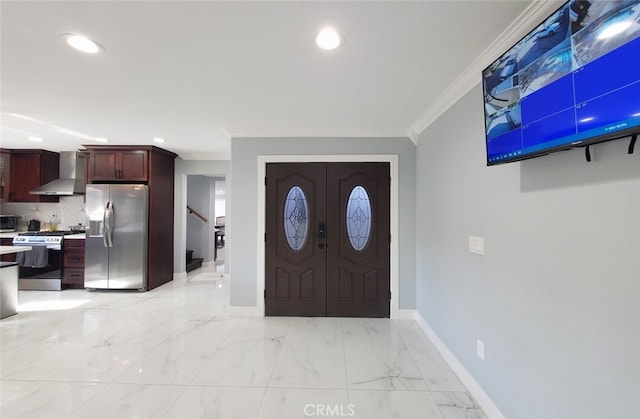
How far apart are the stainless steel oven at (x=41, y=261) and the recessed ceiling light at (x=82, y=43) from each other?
4.09m

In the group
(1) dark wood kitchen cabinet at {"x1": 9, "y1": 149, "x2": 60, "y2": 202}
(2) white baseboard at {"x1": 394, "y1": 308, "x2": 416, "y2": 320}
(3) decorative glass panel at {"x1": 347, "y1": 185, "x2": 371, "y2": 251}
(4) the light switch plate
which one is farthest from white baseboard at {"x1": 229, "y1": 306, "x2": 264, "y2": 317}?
(1) dark wood kitchen cabinet at {"x1": 9, "y1": 149, "x2": 60, "y2": 202}

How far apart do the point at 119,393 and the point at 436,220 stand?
10.2 ft

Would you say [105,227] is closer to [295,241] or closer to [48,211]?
[48,211]

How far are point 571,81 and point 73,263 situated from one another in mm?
6380

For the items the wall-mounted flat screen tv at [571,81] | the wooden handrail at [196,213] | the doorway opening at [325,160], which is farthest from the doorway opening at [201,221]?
the wall-mounted flat screen tv at [571,81]

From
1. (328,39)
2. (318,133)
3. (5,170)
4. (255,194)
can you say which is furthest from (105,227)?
(328,39)

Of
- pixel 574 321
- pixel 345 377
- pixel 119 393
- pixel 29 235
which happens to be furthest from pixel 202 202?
pixel 574 321

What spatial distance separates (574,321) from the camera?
4.00 feet

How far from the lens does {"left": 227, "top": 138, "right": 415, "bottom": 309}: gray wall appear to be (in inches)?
135

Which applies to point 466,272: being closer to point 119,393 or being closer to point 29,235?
point 119,393

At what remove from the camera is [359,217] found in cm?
348

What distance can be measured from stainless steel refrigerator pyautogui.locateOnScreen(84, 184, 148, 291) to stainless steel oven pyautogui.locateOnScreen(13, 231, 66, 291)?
60cm

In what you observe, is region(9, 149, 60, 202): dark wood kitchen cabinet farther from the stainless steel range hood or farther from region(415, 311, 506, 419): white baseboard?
region(415, 311, 506, 419): white baseboard

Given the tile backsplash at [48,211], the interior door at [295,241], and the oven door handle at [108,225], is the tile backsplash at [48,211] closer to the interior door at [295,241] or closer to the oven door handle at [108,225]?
the oven door handle at [108,225]
